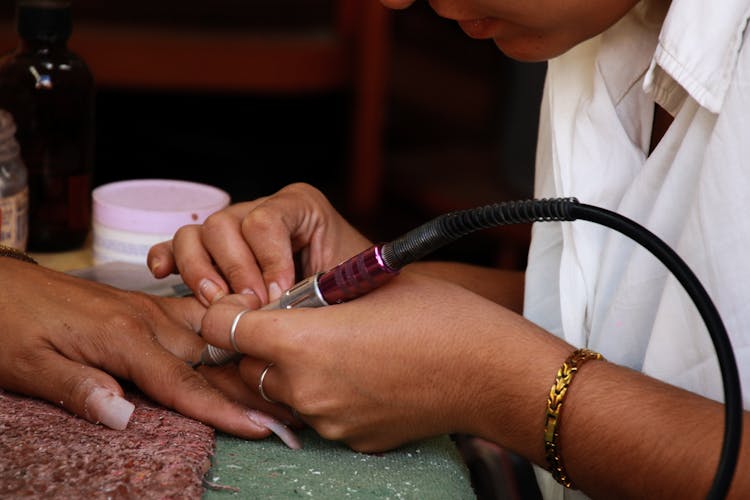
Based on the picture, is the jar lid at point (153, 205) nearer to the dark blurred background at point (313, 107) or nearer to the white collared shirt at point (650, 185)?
the white collared shirt at point (650, 185)

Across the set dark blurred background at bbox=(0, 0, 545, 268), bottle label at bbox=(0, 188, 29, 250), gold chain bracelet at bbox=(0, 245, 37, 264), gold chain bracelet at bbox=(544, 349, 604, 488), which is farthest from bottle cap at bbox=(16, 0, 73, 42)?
dark blurred background at bbox=(0, 0, 545, 268)

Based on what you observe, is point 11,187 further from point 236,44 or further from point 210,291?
point 236,44

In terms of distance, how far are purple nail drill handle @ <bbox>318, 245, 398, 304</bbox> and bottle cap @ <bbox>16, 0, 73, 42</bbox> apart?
0.46 metres

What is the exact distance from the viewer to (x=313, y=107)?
2898 mm

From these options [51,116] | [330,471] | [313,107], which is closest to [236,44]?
[313,107]

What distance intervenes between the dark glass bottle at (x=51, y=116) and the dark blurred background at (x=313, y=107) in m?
1.19

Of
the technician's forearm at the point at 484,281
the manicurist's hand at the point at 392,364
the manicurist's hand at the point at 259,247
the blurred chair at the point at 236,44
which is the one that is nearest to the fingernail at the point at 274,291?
the manicurist's hand at the point at 259,247

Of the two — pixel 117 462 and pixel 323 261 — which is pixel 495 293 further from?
pixel 117 462

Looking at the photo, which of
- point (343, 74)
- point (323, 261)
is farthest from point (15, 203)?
point (343, 74)

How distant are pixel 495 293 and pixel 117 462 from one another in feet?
1.58

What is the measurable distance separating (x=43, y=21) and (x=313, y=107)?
1903 millimetres

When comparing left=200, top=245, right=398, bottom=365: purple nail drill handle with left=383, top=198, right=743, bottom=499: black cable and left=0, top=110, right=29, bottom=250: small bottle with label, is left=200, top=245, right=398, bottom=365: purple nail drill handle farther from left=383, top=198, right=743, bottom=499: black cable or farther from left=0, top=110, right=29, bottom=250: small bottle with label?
left=0, top=110, right=29, bottom=250: small bottle with label

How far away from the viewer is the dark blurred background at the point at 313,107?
7.68 ft

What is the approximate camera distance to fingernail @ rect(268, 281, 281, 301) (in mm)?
828
